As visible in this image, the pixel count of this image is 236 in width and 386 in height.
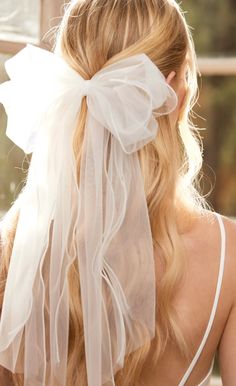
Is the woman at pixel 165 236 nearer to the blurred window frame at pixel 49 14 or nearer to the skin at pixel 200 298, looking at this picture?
the skin at pixel 200 298

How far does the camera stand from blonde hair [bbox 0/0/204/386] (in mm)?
1318

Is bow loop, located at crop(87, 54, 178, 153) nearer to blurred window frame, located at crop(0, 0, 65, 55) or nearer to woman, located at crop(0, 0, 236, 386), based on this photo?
woman, located at crop(0, 0, 236, 386)

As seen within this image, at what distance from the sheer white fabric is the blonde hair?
0.07 ft

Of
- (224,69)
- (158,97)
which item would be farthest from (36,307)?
(224,69)

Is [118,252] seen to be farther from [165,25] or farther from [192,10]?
[192,10]

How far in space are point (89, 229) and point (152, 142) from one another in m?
0.18

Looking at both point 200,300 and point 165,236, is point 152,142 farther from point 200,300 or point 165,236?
point 200,300

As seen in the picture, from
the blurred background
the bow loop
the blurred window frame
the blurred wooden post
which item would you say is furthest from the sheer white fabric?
the blurred background

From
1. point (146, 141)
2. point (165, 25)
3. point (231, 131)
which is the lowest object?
point (231, 131)

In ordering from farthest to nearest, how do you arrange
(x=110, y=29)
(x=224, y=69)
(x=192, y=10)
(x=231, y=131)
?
(x=231, y=131) < (x=192, y=10) < (x=224, y=69) < (x=110, y=29)

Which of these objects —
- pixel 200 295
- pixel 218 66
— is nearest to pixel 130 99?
pixel 200 295

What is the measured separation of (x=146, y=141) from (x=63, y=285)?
27cm

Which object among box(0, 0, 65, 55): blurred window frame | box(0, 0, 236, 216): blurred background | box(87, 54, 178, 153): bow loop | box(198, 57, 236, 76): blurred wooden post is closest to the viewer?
box(87, 54, 178, 153): bow loop

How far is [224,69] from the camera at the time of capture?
230 centimetres
